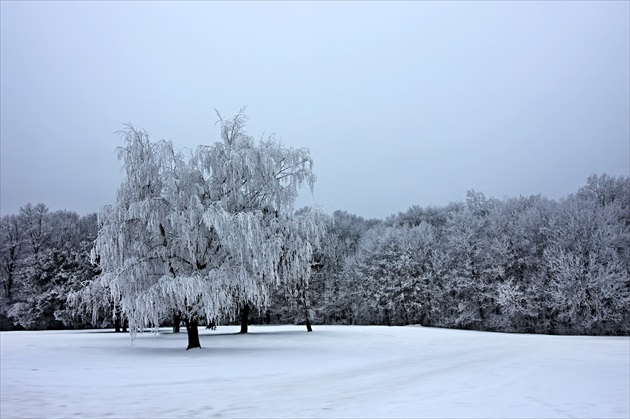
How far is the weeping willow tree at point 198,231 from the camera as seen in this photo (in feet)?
56.5

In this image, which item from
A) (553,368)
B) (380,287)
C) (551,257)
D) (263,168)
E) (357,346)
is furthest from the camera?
(380,287)

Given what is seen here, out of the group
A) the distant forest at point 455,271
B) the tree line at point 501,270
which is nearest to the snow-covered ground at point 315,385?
the distant forest at point 455,271

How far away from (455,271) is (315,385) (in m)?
39.0

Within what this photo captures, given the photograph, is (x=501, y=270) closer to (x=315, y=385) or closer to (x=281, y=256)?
(x=281, y=256)

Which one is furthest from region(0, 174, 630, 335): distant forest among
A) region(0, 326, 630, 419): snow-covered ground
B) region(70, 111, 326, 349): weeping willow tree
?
region(0, 326, 630, 419): snow-covered ground

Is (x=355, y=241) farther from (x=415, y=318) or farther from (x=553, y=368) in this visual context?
(x=553, y=368)

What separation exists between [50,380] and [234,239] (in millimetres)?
7564

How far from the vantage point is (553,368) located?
1390 centimetres

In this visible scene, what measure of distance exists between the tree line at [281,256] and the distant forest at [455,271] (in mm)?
157

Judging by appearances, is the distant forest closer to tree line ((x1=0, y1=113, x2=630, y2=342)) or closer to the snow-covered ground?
tree line ((x1=0, y1=113, x2=630, y2=342))

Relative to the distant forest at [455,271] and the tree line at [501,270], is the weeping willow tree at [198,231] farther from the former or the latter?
the tree line at [501,270]

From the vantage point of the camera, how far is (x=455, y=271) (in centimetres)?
4738

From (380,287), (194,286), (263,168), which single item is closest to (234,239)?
(194,286)

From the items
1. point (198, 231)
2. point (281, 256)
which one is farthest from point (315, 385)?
point (281, 256)
